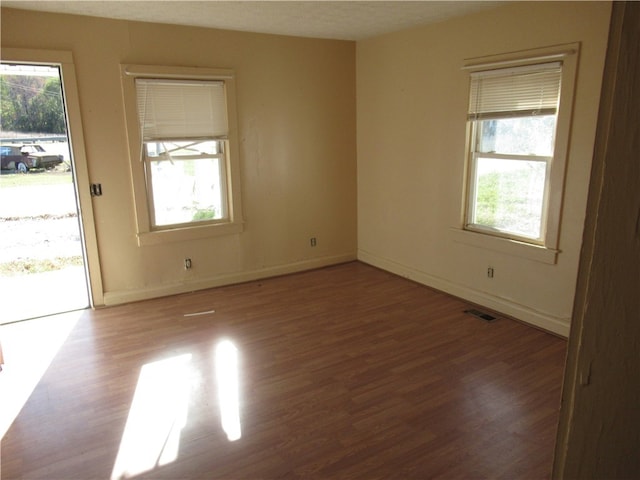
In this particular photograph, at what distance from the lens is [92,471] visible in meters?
2.31

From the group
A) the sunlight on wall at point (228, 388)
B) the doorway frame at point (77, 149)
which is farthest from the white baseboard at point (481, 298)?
the doorway frame at point (77, 149)

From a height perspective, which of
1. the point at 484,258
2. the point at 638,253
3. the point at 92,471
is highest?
the point at 638,253

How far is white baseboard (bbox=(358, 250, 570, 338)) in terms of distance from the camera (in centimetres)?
375

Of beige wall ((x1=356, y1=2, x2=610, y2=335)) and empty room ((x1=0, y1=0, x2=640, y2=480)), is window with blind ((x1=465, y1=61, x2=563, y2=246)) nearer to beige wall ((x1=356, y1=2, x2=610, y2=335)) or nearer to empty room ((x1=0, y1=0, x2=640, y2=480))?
empty room ((x1=0, y1=0, x2=640, y2=480))

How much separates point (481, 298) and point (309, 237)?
2123 millimetres

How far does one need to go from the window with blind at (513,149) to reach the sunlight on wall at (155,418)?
293 cm

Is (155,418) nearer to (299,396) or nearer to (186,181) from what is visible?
A: (299,396)

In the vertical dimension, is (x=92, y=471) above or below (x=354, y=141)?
below

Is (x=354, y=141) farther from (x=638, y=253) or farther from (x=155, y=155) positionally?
(x=638, y=253)

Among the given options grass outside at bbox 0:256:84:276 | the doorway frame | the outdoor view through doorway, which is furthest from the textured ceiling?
grass outside at bbox 0:256:84:276

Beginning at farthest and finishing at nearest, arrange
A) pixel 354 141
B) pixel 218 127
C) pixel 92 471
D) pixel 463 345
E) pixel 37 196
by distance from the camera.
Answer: pixel 354 141 < pixel 37 196 < pixel 218 127 < pixel 463 345 < pixel 92 471

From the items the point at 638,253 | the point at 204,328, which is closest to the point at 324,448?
the point at 204,328

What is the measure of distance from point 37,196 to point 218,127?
2328 mm

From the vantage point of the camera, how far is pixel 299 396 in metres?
2.93
